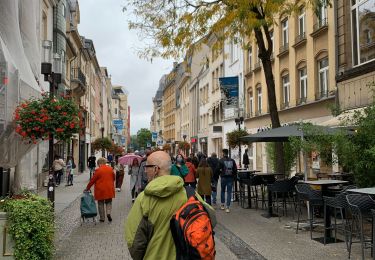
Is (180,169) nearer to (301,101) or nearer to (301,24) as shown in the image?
(301,101)

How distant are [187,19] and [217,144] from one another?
98.2 feet

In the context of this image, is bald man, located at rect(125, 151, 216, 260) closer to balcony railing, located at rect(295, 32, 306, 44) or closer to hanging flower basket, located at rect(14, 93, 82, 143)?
hanging flower basket, located at rect(14, 93, 82, 143)

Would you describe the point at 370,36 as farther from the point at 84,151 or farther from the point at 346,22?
the point at 84,151

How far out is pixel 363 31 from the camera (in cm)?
1612

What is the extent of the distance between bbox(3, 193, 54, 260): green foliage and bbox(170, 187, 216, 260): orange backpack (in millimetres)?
3805

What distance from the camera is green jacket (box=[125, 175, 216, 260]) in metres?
3.41

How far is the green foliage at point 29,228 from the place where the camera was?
21.0ft

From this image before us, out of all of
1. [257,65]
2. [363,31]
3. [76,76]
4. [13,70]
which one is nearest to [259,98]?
[257,65]

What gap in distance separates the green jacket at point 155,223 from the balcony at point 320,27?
17.6 meters

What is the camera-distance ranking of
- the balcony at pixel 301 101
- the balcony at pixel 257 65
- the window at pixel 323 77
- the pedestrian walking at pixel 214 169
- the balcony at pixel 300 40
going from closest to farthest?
1. the pedestrian walking at pixel 214 169
2. the window at pixel 323 77
3. the balcony at pixel 300 40
4. the balcony at pixel 301 101
5. the balcony at pixel 257 65

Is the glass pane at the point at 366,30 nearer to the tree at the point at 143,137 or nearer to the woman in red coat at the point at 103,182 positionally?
the woman in red coat at the point at 103,182

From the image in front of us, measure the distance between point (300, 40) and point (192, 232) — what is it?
67.1 ft

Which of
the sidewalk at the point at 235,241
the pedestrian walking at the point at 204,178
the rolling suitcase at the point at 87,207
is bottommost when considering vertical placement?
the sidewalk at the point at 235,241

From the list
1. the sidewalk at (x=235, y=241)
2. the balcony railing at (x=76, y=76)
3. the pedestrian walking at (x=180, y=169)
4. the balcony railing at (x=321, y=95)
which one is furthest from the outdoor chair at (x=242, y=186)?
the balcony railing at (x=76, y=76)
